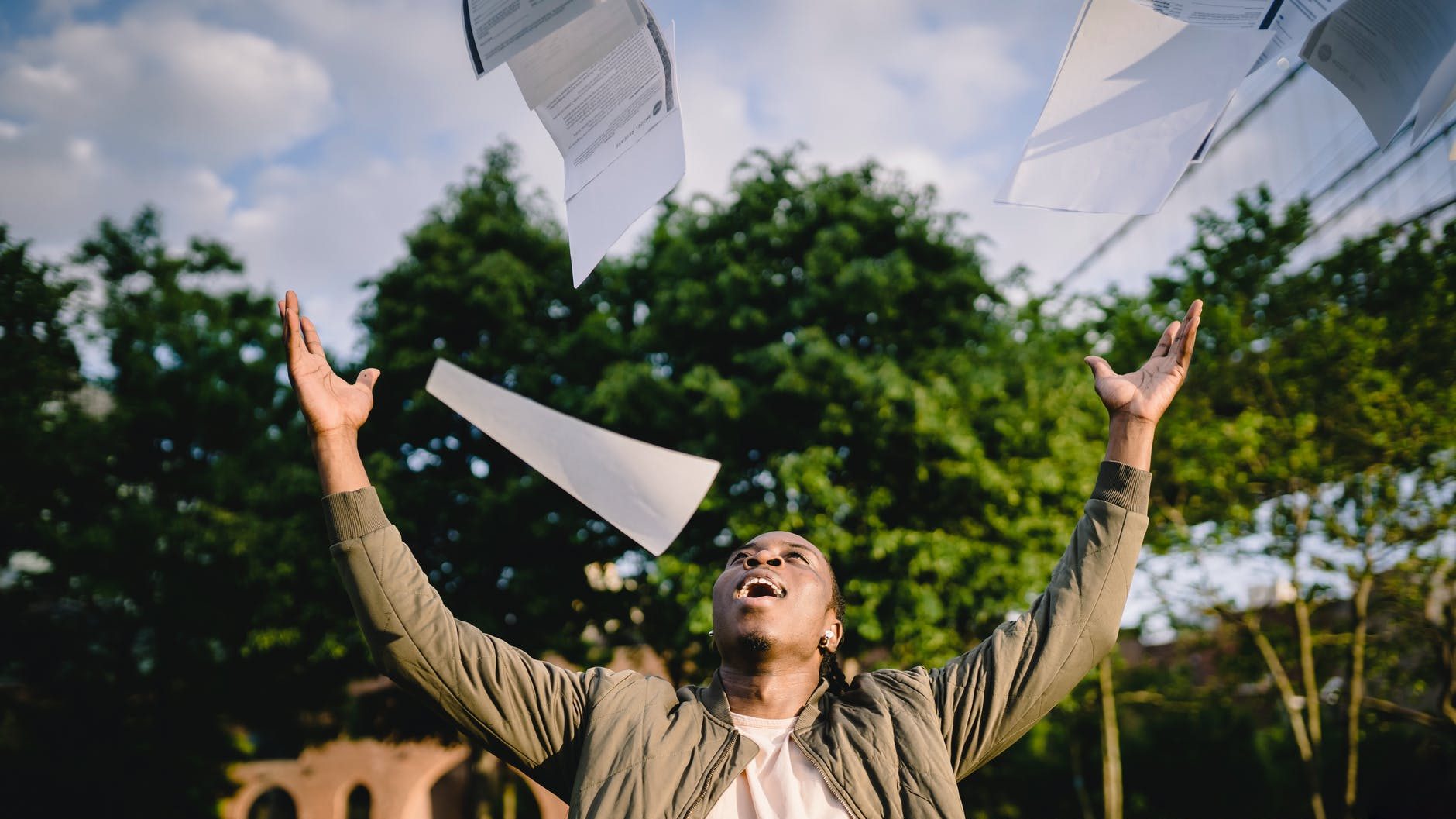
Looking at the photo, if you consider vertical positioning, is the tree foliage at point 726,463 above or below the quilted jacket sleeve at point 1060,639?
above

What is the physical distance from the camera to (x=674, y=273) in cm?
1233

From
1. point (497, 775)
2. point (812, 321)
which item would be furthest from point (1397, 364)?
point (497, 775)

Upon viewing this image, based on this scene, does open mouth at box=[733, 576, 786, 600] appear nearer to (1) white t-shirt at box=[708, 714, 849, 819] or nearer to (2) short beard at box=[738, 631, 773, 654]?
(2) short beard at box=[738, 631, 773, 654]

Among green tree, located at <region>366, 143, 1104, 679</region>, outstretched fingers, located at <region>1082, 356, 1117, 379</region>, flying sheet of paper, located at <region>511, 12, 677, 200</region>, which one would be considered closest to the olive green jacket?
outstretched fingers, located at <region>1082, 356, 1117, 379</region>

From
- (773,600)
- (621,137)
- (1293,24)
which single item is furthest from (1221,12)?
(773,600)

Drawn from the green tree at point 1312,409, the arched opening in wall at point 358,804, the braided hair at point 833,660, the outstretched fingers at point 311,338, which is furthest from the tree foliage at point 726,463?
the outstretched fingers at point 311,338

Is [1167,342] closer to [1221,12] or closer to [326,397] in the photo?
[1221,12]

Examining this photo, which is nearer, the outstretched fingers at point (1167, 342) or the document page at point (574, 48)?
the document page at point (574, 48)

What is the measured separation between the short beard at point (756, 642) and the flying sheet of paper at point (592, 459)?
0.37 metres

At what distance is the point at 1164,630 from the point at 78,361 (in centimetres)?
1693

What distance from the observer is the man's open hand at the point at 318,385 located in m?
2.21

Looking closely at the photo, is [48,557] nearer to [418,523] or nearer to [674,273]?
[418,523]

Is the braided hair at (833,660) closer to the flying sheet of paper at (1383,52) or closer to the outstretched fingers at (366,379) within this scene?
the outstretched fingers at (366,379)

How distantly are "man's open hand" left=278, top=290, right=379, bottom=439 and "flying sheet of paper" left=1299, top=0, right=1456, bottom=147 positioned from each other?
2449mm
